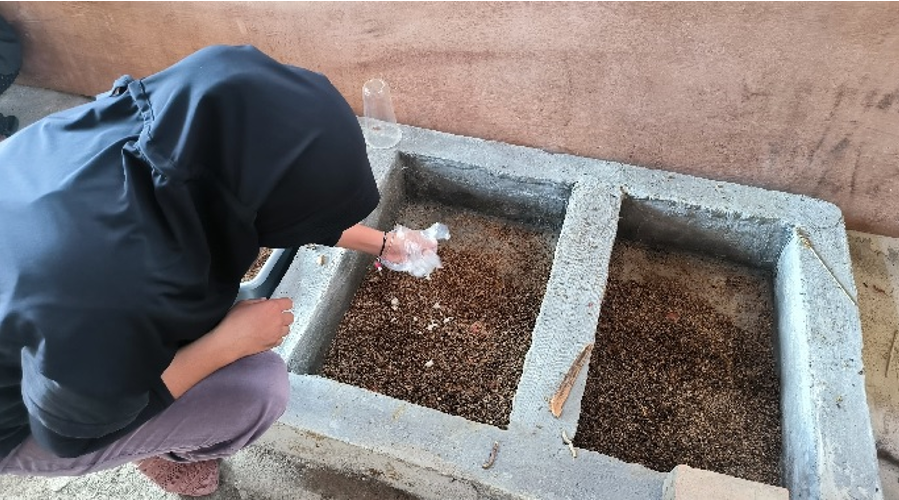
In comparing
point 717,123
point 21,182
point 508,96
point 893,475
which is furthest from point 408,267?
point 893,475

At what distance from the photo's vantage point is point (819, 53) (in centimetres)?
199

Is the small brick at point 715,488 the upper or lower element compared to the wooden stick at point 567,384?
upper

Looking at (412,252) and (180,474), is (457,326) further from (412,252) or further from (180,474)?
(180,474)

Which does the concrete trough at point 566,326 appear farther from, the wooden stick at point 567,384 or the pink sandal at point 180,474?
the pink sandal at point 180,474

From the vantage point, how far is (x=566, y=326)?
1.91 meters

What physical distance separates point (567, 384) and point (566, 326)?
19cm

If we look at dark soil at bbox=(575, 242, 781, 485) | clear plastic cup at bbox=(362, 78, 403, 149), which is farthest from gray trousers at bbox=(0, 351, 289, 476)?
clear plastic cup at bbox=(362, 78, 403, 149)

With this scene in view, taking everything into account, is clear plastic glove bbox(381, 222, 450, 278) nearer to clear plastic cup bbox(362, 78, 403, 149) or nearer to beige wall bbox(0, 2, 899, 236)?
clear plastic cup bbox(362, 78, 403, 149)

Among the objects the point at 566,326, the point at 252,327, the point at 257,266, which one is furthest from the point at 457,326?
the point at 252,327

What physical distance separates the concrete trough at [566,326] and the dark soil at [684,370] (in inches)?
2.7

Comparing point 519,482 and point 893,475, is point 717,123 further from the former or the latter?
point 519,482

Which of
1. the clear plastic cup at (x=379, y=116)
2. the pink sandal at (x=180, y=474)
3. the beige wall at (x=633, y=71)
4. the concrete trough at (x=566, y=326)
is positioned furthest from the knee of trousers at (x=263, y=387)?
the beige wall at (x=633, y=71)

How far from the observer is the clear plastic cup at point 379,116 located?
8.18 feet

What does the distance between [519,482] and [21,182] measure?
121 centimetres
